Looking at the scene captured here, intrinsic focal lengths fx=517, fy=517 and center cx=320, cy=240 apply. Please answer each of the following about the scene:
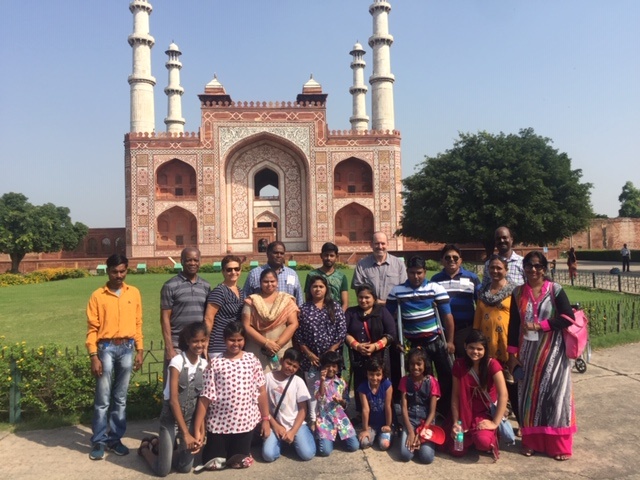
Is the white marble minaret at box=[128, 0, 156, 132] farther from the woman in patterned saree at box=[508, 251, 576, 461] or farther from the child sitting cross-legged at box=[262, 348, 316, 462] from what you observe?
the woman in patterned saree at box=[508, 251, 576, 461]

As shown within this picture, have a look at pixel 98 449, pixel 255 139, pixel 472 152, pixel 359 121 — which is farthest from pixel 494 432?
pixel 359 121

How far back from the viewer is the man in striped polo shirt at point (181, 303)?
3.38m

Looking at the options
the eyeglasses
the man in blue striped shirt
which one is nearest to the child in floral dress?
the man in blue striped shirt

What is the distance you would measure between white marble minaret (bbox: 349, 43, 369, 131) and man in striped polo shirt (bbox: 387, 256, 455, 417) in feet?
92.4

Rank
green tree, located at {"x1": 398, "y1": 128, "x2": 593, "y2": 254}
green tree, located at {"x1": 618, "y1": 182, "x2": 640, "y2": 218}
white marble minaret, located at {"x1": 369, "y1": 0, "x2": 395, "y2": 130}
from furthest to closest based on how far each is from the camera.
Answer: green tree, located at {"x1": 618, "y1": 182, "x2": 640, "y2": 218}, white marble minaret, located at {"x1": 369, "y1": 0, "x2": 395, "y2": 130}, green tree, located at {"x1": 398, "y1": 128, "x2": 593, "y2": 254}

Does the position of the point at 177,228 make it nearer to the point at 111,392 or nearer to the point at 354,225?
the point at 354,225

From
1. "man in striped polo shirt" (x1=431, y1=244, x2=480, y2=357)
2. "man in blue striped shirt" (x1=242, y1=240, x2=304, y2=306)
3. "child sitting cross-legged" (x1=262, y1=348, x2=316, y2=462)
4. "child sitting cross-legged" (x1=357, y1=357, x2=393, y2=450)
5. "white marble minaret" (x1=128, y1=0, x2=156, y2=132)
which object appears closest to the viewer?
"child sitting cross-legged" (x1=262, y1=348, x2=316, y2=462)

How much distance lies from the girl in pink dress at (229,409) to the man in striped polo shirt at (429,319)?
1.14 metres

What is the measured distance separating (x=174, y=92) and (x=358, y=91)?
35.1 ft

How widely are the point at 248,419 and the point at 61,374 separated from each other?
5.74 feet

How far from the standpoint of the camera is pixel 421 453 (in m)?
2.99

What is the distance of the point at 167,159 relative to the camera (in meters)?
25.1

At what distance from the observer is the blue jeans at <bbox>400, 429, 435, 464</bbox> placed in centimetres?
298

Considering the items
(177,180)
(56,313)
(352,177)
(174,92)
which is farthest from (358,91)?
(56,313)
